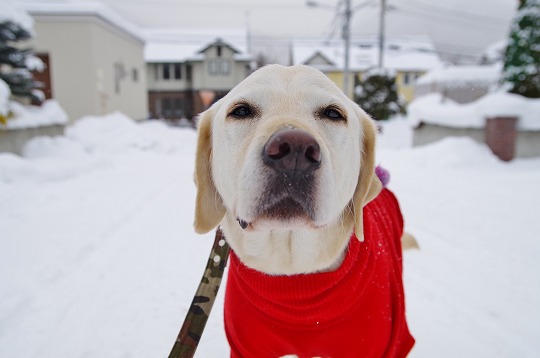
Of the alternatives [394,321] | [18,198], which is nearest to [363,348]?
[394,321]

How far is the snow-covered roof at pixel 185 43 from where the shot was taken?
43938mm

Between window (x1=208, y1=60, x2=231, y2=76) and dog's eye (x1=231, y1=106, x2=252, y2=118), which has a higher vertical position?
window (x1=208, y1=60, x2=231, y2=76)

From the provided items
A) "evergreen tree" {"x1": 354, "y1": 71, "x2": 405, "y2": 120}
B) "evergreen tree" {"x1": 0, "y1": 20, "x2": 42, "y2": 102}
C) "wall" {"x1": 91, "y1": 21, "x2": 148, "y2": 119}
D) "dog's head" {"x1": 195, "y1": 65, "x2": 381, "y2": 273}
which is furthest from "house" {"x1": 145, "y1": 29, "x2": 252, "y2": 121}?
"dog's head" {"x1": 195, "y1": 65, "x2": 381, "y2": 273}

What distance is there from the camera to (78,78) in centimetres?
1820

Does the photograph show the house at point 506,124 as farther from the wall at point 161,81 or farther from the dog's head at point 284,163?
the wall at point 161,81

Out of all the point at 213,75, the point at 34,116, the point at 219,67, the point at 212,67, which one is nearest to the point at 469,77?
the point at 34,116

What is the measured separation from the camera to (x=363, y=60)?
155 feet

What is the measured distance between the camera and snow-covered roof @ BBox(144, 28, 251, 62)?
144 feet

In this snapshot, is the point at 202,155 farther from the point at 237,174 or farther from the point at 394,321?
the point at 394,321

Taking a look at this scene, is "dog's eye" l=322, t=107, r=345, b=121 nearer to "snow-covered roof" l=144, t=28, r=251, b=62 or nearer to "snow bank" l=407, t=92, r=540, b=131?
"snow bank" l=407, t=92, r=540, b=131

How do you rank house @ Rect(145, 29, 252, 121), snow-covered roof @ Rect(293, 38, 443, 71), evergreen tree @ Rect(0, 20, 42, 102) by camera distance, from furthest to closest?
snow-covered roof @ Rect(293, 38, 443, 71)
house @ Rect(145, 29, 252, 121)
evergreen tree @ Rect(0, 20, 42, 102)

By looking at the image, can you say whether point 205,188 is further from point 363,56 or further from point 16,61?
point 363,56

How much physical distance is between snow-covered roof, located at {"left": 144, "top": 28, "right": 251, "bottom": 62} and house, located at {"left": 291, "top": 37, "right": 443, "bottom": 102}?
7.26 metres

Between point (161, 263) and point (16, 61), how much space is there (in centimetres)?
946
